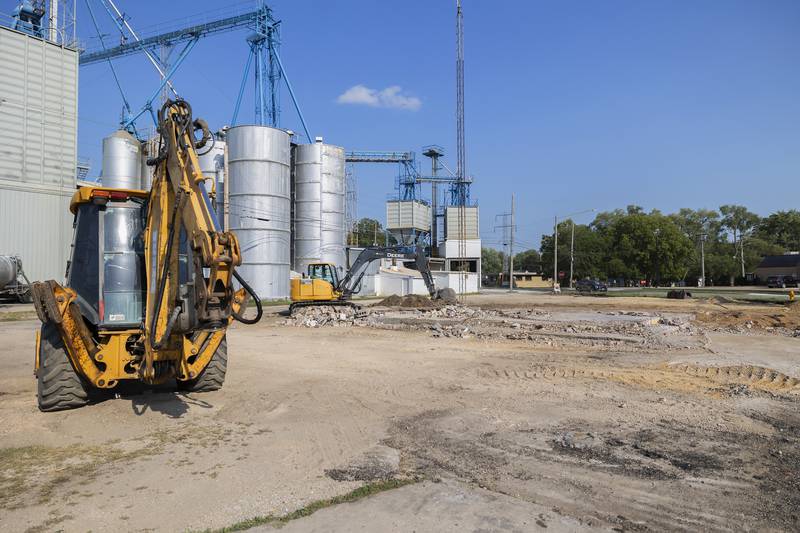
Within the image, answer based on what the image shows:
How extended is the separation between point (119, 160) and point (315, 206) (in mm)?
15099

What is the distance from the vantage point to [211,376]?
8844 millimetres

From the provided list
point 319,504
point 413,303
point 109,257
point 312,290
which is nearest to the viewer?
point 319,504

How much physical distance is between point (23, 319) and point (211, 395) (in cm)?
2189

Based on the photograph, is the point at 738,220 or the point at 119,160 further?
the point at 738,220

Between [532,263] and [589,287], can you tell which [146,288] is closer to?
[589,287]

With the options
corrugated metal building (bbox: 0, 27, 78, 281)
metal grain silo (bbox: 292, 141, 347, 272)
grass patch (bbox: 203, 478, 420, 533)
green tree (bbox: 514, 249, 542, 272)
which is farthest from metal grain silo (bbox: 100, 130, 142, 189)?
green tree (bbox: 514, 249, 542, 272)

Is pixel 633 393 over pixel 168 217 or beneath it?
beneath

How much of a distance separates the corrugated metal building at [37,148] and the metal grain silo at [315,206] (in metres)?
17.7

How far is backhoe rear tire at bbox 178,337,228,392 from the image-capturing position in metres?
8.80

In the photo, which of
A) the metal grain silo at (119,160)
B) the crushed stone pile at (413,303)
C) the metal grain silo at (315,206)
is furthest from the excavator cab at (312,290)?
the metal grain silo at (119,160)

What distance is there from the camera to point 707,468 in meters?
5.55

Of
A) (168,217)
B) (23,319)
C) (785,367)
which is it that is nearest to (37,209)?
(23,319)

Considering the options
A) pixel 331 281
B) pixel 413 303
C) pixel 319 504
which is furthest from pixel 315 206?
pixel 319 504

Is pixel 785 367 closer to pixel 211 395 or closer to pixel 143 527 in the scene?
pixel 211 395
